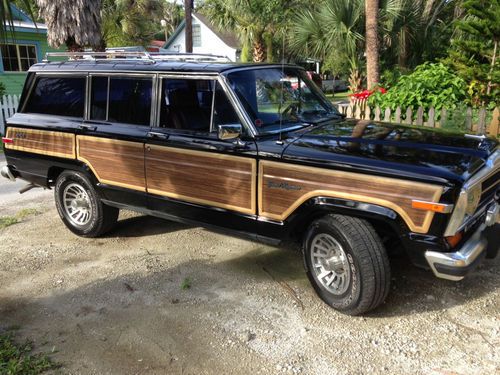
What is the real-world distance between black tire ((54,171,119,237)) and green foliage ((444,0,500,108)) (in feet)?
20.6

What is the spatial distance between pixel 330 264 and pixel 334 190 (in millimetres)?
654

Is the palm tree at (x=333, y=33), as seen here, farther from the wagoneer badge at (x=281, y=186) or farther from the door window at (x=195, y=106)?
the wagoneer badge at (x=281, y=186)

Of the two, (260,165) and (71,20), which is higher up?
(71,20)

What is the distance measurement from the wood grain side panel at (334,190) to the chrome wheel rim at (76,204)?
255cm

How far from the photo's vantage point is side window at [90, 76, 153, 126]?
4.62 meters

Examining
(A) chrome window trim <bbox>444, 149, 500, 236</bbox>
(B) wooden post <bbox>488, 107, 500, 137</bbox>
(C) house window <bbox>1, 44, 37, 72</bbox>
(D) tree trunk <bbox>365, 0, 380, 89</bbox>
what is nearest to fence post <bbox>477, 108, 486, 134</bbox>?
(B) wooden post <bbox>488, 107, 500, 137</bbox>

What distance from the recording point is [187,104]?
4.40 metres

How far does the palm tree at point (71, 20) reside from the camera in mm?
11789

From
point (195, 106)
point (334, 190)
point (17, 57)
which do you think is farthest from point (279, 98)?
point (17, 57)

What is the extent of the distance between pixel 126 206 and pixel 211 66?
1.81 m

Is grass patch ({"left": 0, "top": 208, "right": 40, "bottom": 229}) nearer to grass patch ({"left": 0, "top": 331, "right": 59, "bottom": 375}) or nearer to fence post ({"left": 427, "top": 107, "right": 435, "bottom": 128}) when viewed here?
grass patch ({"left": 0, "top": 331, "right": 59, "bottom": 375})

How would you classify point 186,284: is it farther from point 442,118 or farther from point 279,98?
point 442,118

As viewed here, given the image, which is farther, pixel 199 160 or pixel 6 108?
pixel 6 108

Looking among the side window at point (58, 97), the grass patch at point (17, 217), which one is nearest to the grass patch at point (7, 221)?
the grass patch at point (17, 217)
